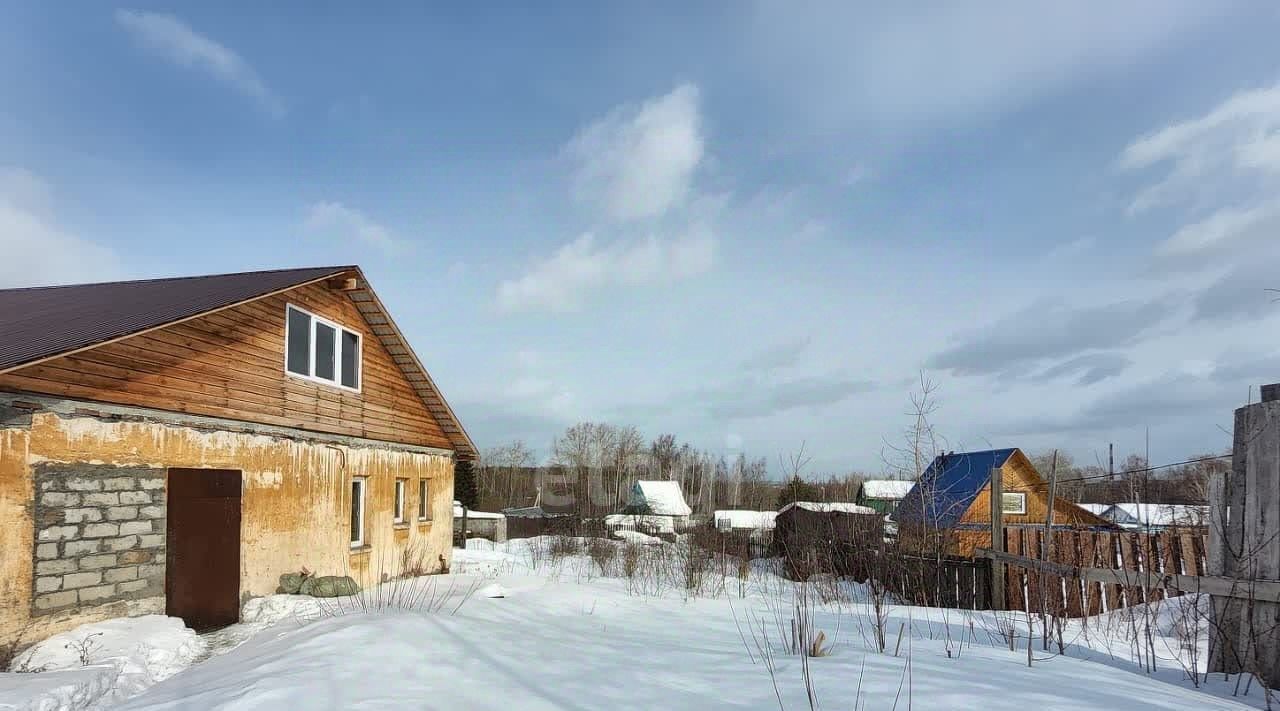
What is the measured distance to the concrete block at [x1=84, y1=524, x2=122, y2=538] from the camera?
7.85m

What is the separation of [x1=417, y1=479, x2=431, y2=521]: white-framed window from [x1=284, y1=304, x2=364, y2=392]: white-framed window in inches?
149

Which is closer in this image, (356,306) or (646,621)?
(646,621)

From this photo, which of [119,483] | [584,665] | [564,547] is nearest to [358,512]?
[119,483]

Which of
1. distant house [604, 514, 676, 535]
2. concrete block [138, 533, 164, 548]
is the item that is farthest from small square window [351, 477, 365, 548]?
distant house [604, 514, 676, 535]

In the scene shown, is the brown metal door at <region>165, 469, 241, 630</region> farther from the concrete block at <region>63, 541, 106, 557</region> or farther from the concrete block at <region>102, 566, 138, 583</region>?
the concrete block at <region>63, 541, 106, 557</region>

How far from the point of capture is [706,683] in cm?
520

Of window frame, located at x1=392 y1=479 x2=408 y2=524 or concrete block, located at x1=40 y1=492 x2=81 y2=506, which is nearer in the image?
concrete block, located at x1=40 y1=492 x2=81 y2=506

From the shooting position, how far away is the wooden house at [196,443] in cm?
741

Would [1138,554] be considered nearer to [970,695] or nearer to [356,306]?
[970,695]

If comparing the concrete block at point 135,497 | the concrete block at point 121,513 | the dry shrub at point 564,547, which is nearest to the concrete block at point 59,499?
the concrete block at point 121,513

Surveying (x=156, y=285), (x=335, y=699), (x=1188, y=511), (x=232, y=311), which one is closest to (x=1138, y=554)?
(x=1188, y=511)

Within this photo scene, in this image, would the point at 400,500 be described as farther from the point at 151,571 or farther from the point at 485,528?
the point at 485,528

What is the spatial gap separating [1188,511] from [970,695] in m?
6.64

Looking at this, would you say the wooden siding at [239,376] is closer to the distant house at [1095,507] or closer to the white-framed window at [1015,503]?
the distant house at [1095,507]
